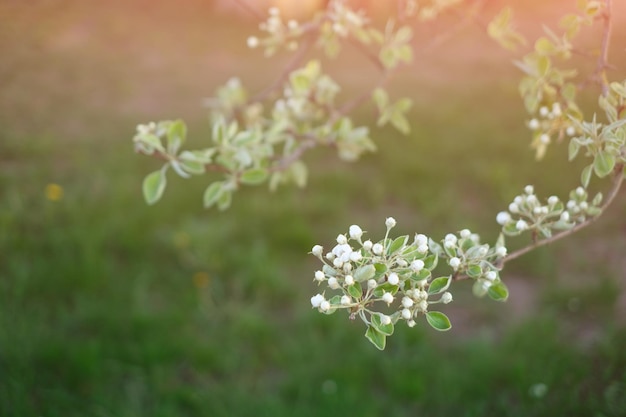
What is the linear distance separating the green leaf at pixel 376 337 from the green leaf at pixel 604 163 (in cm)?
55

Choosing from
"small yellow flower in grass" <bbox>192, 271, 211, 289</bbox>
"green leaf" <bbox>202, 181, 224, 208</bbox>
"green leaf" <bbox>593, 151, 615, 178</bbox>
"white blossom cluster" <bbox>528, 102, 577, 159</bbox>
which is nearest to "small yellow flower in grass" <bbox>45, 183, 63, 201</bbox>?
"small yellow flower in grass" <bbox>192, 271, 211, 289</bbox>

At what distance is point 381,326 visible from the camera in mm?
1166

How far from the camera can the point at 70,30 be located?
5648 mm

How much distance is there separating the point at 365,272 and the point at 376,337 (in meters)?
0.14

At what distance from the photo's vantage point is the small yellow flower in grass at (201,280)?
9.68ft

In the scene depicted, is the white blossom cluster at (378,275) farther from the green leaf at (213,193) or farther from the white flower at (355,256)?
the green leaf at (213,193)

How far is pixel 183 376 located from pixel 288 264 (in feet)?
2.65

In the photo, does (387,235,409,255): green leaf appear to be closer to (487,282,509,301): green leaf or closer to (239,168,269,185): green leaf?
(487,282,509,301): green leaf

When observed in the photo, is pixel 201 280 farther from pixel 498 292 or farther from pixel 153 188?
pixel 498 292

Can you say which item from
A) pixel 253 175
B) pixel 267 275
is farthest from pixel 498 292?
pixel 267 275

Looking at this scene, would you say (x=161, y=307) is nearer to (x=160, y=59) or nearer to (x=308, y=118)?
(x=308, y=118)

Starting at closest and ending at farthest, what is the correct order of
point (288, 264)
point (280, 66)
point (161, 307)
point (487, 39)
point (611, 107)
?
point (611, 107) < point (161, 307) < point (288, 264) < point (280, 66) < point (487, 39)

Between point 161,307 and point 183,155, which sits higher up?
point 183,155

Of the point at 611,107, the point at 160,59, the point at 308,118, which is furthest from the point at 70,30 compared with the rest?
the point at 611,107
